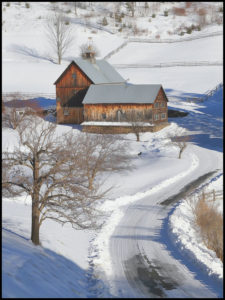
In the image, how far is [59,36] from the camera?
310 ft

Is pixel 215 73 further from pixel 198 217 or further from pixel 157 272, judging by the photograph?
pixel 157 272

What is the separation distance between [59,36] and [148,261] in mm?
82786

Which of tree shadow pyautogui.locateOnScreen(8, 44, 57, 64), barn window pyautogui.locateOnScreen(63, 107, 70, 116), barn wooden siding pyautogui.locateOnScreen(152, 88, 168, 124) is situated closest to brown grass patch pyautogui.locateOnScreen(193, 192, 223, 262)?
barn wooden siding pyautogui.locateOnScreen(152, 88, 168, 124)

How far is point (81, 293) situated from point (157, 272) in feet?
13.1

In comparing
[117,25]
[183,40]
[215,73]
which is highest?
[117,25]

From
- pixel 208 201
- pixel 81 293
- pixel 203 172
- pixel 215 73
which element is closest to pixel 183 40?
pixel 215 73

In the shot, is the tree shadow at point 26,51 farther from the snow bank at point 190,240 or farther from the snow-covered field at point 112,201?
the snow bank at point 190,240

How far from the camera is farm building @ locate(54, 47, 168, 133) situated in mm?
49531

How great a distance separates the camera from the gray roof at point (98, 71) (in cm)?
5581

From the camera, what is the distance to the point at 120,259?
63.4 ft

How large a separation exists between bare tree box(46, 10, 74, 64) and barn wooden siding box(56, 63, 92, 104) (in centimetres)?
3156

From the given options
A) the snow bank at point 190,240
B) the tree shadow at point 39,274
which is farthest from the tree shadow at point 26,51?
the tree shadow at point 39,274

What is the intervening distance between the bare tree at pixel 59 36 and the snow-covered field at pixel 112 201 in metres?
2.96

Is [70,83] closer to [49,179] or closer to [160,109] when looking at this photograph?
[160,109]
